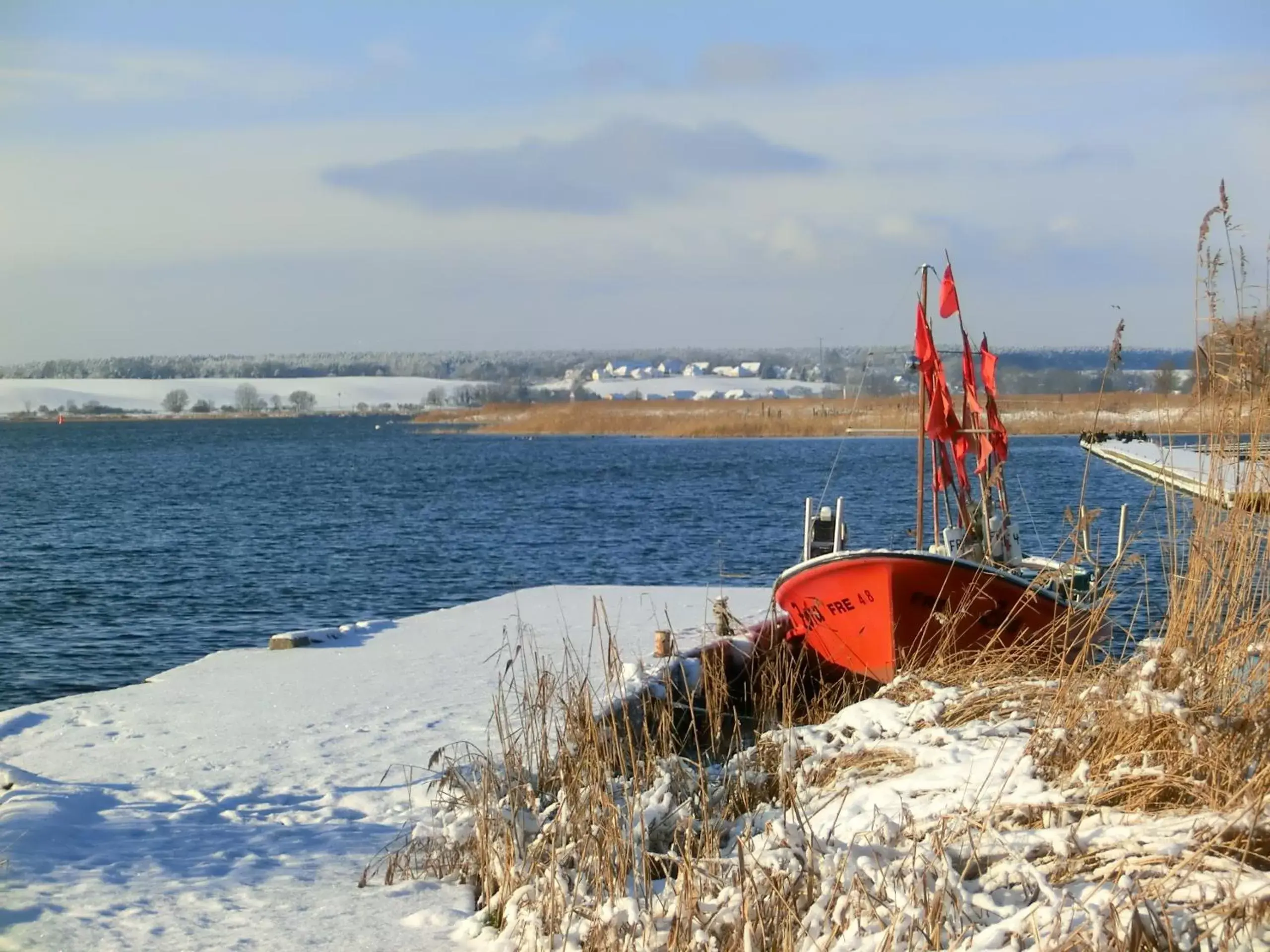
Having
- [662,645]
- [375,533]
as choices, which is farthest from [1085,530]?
[375,533]

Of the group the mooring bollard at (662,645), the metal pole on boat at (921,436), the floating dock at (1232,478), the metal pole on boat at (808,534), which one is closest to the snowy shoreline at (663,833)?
the mooring bollard at (662,645)

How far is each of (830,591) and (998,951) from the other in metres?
8.11

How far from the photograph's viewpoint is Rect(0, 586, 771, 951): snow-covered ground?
570cm

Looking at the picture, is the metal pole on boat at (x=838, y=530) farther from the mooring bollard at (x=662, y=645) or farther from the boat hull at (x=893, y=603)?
the mooring bollard at (x=662, y=645)

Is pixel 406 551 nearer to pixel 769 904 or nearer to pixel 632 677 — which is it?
pixel 632 677

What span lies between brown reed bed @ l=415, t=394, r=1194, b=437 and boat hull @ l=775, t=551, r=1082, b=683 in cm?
776

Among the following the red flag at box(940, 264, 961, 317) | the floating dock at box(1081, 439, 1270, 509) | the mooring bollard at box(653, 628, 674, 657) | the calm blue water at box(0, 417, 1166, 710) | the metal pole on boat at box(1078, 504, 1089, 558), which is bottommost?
the calm blue water at box(0, 417, 1166, 710)

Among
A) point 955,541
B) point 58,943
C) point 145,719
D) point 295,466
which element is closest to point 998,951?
point 58,943

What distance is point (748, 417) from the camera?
3718 inches

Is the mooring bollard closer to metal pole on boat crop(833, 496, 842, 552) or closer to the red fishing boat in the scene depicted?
the red fishing boat

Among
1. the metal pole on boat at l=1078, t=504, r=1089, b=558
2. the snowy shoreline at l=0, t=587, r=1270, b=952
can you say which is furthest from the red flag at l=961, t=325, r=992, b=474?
the metal pole on boat at l=1078, t=504, r=1089, b=558

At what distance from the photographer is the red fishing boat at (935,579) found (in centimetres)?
1136

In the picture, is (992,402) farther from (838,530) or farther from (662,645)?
(662,645)

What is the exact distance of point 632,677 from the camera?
10164 mm
